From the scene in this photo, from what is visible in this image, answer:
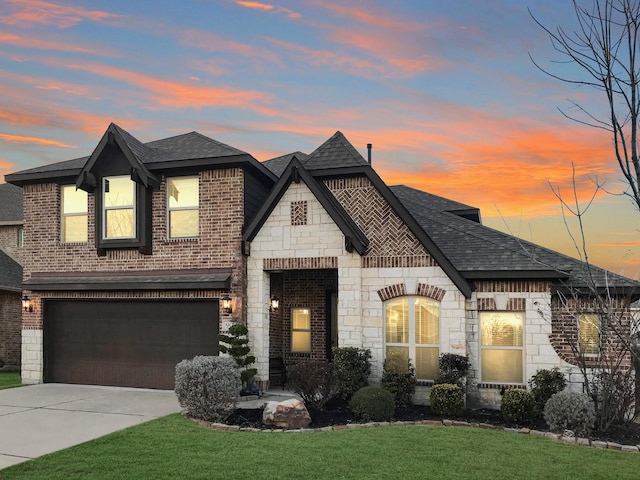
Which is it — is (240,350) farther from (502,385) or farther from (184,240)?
(502,385)

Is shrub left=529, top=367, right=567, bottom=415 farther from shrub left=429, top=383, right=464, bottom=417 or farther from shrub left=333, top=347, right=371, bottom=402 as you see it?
shrub left=333, top=347, right=371, bottom=402

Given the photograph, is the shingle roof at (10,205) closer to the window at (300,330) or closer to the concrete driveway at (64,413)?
the concrete driveway at (64,413)

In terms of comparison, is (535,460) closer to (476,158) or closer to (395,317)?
(395,317)

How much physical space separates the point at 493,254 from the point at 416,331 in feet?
8.69

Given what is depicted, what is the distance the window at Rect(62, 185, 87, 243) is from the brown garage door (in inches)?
74.1

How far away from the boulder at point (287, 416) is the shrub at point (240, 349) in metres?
2.72

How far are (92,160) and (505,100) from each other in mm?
10639

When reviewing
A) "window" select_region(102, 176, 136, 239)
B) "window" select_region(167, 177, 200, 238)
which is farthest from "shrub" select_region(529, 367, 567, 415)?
"window" select_region(102, 176, 136, 239)

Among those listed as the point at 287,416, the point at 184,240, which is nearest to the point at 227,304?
the point at 184,240

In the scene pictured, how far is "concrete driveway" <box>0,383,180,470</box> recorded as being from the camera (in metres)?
9.33

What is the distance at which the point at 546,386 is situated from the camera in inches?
477

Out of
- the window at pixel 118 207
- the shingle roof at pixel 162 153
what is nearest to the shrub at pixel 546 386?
the shingle roof at pixel 162 153

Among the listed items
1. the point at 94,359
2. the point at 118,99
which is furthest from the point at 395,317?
the point at 118,99

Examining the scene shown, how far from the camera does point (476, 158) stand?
1555 centimetres
